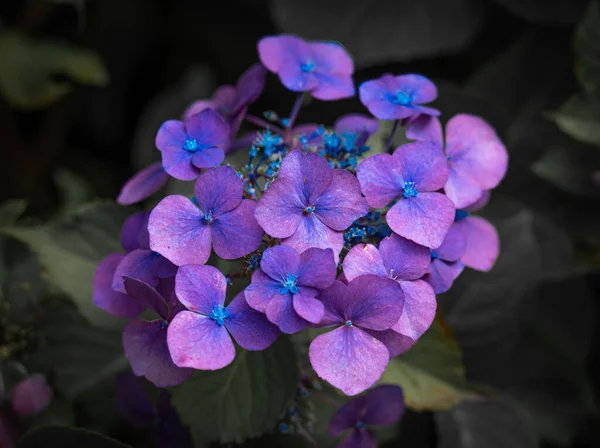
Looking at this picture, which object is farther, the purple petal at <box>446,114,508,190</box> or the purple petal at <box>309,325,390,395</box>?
the purple petal at <box>446,114,508,190</box>

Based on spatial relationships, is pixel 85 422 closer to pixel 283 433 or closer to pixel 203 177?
pixel 283 433

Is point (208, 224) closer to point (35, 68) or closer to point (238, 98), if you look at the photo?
point (238, 98)

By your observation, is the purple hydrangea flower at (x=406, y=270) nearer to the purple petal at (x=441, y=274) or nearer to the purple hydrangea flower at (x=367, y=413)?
the purple petal at (x=441, y=274)

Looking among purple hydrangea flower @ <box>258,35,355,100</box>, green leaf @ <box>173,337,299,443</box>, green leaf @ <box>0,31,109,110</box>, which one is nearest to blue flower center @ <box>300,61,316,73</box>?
purple hydrangea flower @ <box>258,35,355,100</box>

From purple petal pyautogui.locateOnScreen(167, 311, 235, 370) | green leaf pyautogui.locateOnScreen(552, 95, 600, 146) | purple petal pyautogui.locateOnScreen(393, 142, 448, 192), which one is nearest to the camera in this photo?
purple petal pyautogui.locateOnScreen(167, 311, 235, 370)

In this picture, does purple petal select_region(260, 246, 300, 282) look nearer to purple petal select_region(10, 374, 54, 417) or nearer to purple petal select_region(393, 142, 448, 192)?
purple petal select_region(393, 142, 448, 192)

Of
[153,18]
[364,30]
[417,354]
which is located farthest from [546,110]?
[153,18]

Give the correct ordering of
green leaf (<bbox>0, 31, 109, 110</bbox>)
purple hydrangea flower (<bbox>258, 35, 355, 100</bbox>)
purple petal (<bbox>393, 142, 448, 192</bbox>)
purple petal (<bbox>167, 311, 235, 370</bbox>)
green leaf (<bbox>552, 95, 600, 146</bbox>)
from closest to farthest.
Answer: purple petal (<bbox>167, 311, 235, 370</bbox>) → purple petal (<bbox>393, 142, 448, 192</bbox>) → purple hydrangea flower (<bbox>258, 35, 355, 100</bbox>) → green leaf (<bbox>552, 95, 600, 146</bbox>) → green leaf (<bbox>0, 31, 109, 110</bbox>)
